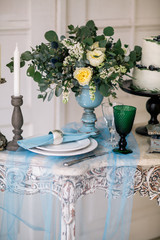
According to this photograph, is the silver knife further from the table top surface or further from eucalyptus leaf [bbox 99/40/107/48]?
eucalyptus leaf [bbox 99/40/107/48]

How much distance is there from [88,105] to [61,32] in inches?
24.0

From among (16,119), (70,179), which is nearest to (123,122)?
(70,179)

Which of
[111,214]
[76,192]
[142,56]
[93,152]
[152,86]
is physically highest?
[142,56]

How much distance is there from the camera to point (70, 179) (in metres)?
1.64

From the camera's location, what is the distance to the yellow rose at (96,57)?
176cm

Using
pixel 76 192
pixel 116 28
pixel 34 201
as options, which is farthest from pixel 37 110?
pixel 76 192

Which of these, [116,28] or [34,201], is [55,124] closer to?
[34,201]

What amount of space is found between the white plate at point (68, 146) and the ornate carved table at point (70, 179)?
1.9 inches

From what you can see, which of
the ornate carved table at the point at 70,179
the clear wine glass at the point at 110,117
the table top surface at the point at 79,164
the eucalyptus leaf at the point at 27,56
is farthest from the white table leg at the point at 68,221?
the eucalyptus leaf at the point at 27,56

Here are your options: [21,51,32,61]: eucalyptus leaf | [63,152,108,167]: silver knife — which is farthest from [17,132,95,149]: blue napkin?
[21,51,32,61]: eucalyptus leaf

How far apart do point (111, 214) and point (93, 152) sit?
0.84ft

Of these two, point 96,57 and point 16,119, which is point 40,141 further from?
point 96,57

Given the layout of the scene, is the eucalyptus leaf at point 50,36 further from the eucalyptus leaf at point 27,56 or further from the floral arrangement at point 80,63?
the eucalyptus leaf at point 27,56

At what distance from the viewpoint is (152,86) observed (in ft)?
6.53
